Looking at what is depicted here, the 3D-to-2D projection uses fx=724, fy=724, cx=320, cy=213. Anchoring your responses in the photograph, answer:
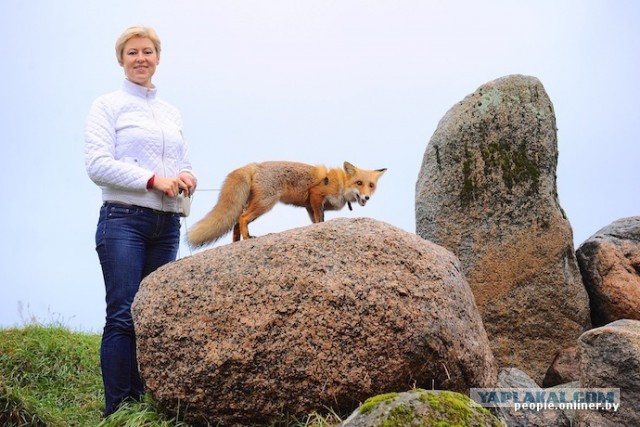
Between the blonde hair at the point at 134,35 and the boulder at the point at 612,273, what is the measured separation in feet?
19.5

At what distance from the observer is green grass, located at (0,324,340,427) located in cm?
636

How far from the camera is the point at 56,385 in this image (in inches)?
354

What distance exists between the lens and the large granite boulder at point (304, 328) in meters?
5.74

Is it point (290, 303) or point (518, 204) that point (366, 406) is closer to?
point (290, 303)

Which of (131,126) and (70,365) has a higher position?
(131,126)

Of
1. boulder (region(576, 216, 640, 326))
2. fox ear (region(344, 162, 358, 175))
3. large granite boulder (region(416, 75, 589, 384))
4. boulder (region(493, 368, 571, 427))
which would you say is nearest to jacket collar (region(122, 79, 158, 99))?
fox ear (region(344, 162, 358, 175))

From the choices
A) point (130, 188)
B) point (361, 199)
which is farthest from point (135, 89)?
point (361, 199)

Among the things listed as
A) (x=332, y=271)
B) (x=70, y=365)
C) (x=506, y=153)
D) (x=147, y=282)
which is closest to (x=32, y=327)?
(x=70, y=365)

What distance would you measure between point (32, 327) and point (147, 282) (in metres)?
5.04

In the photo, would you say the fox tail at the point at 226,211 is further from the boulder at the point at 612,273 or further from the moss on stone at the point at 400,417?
the boulder at the point at 612,273

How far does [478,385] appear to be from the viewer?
630cm

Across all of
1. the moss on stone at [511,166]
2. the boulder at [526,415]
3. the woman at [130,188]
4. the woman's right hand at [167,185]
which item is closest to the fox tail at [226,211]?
the woman at [130,188]

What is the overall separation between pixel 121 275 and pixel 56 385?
3.40m

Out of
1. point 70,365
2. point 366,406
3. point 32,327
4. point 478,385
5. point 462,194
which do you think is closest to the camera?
point 366,406
